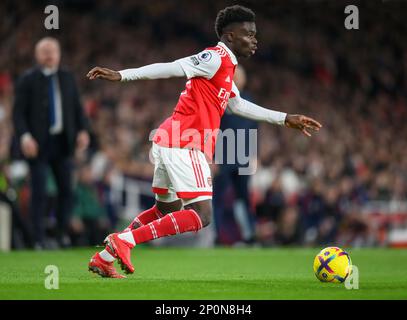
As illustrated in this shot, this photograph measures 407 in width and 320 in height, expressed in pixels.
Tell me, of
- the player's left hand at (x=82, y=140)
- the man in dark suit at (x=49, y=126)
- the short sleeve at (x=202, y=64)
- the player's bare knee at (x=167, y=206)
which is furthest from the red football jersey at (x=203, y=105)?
the man in dark suit at (x=49, y=126)

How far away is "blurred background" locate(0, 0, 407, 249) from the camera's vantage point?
13828mm

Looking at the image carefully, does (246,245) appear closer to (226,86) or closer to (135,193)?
(135,193)

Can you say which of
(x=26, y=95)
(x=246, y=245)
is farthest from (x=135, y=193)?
(x=26, y=95)

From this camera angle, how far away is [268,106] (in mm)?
19891

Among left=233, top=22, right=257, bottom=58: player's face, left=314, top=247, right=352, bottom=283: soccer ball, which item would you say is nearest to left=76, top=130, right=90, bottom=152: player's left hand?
left=233, top=22, right=257, bottom=58: player's face

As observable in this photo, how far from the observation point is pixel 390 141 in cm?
2039

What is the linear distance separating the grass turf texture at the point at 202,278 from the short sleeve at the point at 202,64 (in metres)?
1.61

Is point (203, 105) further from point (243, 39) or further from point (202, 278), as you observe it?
point (202, 278)

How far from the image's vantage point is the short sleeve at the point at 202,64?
687 cm

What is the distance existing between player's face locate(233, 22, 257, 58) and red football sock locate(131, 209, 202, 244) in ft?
4.57

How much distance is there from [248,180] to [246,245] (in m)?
0.95

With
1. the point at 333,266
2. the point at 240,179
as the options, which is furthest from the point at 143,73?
the point at 240,179

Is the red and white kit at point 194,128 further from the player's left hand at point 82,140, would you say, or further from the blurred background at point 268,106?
the blurred background at point 268,106

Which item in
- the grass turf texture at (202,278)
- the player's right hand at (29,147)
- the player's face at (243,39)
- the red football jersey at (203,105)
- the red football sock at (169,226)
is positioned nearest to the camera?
the grass turf texture at (202,278)
